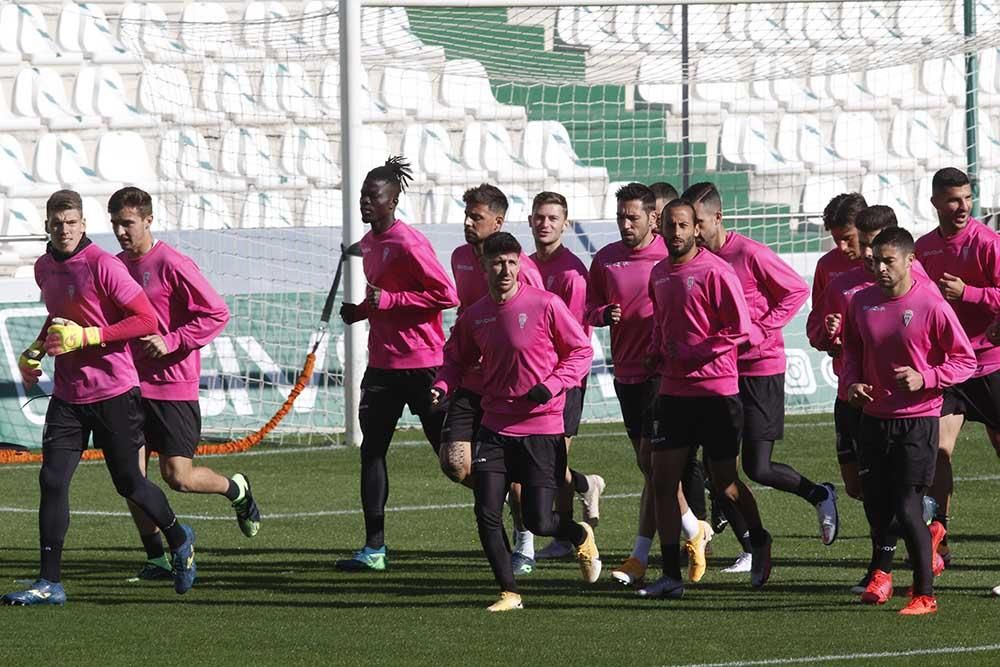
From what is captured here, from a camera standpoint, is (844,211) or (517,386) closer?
(517,386)

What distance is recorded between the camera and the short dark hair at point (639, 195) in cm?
988

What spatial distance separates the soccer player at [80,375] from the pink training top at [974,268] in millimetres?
4129

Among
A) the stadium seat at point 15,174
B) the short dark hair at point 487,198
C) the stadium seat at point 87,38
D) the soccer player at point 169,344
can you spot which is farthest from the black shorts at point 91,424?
the stadium seat at point 87,38

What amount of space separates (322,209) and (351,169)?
179 inches

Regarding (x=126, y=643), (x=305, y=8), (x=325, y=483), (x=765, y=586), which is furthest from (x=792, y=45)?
(x=126, y=643)

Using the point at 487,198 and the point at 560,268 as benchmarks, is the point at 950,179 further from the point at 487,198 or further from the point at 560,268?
the point at 487,198

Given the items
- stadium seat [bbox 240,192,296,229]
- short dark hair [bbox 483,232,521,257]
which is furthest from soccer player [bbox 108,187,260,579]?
stadium seat [bbox 240,192,296,229]

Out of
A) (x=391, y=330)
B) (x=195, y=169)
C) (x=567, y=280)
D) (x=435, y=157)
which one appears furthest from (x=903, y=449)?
(x=435, y=157)

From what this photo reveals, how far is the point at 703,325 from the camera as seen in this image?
8.82m

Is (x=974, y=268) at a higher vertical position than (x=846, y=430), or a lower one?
higher

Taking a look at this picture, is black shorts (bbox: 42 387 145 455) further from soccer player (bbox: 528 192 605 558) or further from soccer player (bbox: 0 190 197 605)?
soccer player (bbox: 528 192 605 558)

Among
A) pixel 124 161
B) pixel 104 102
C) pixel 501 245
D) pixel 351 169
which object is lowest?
pixel 501 245

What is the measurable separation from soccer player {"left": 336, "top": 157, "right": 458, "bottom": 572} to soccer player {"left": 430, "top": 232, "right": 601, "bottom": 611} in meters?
1.48

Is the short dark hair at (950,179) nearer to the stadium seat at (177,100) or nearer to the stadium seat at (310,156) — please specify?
the stadium seat at (177,100)
